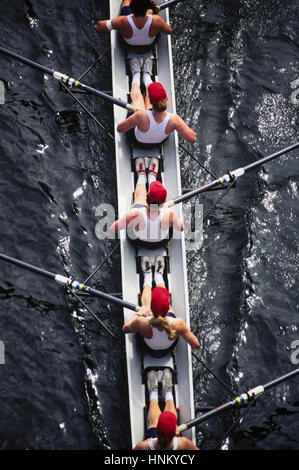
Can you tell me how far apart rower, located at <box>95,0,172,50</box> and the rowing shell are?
262mm

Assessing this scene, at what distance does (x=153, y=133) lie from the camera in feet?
29.8

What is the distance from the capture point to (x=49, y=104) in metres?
10.4

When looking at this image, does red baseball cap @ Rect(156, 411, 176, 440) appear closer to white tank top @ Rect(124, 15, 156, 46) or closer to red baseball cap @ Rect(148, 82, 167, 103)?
red baseball cap @ Rect(148, 82, 167, 103)

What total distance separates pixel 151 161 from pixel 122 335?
102 inches

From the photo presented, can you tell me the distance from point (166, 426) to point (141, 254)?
2.60m

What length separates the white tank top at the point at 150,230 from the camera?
8.26 metres

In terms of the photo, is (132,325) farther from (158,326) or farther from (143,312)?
(158,326)

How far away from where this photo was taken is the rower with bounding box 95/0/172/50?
9.69 metres

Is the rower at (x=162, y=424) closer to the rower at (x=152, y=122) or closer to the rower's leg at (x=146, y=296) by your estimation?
the rower's leg at (x=146, y=296)

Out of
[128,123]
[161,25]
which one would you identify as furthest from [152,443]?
[161,25]

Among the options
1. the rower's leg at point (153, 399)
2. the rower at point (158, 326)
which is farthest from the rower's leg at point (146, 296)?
the rower's leg at point (153, 399)

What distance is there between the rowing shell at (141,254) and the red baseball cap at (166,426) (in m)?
0.75
